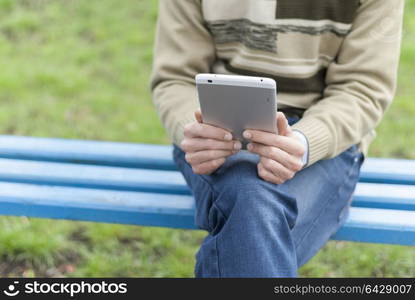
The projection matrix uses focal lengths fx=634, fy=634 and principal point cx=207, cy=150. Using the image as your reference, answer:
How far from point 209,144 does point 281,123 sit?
0.21m

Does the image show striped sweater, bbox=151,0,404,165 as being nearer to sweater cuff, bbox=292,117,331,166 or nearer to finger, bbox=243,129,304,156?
sweater cuff, bbox=292,117,331,166

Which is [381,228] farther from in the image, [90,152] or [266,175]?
[90,152]

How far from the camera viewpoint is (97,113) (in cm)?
363

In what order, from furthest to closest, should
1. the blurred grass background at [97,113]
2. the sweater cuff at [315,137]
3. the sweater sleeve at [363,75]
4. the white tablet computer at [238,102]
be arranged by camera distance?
the blurred grass background at [97,113] → the sweater sleeve at [363,75] → the sweater cuff at [315,137] → the white tablet computer at [238,102]

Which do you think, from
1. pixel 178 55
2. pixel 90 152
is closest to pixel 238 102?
pixel 178 55

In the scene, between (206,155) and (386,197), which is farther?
(386,197)

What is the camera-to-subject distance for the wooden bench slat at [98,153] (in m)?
2.35

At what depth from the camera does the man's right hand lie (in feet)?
5.78

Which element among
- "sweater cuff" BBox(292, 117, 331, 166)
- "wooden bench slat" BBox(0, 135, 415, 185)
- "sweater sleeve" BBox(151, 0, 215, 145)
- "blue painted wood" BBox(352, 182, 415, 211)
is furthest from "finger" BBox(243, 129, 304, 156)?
"wooden bench slat" BBox(0, 135, 415, 185)

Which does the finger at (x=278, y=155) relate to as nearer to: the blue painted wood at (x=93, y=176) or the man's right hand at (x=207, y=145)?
the man's right hand at (x=207, y=145)

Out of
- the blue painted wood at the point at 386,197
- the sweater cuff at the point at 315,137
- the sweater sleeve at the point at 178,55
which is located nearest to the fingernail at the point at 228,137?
the sweater cuff at the point at 315,137

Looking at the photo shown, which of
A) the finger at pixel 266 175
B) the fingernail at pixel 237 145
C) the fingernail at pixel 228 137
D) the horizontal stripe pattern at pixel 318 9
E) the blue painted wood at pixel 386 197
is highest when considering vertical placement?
the horizontal stripe pattern at pixel 318 9

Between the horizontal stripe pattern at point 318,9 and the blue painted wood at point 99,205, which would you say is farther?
the blue painted wood at point 99,205

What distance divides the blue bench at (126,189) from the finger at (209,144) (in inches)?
13.8
